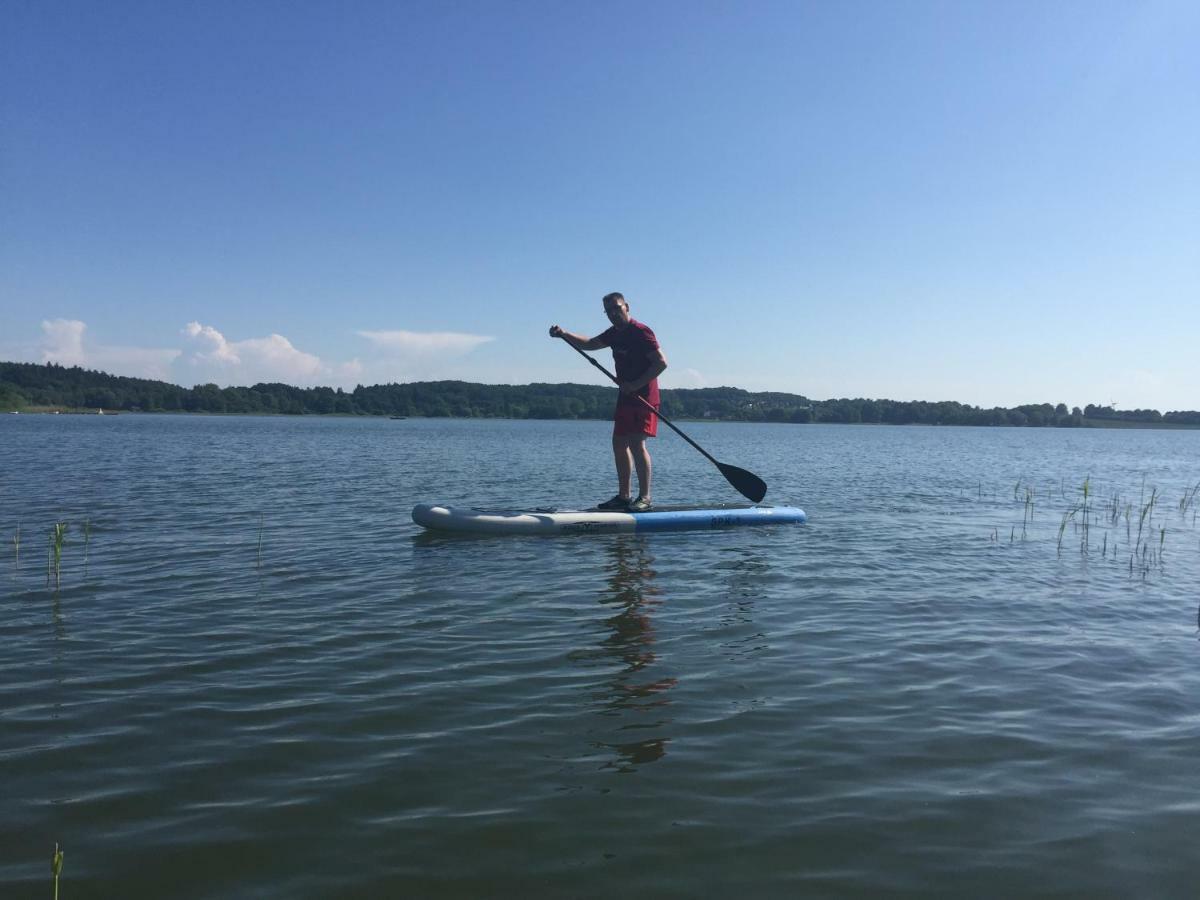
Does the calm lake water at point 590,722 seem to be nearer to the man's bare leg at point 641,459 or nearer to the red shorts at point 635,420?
the man's bare leg at point 641,459

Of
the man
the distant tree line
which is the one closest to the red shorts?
the man

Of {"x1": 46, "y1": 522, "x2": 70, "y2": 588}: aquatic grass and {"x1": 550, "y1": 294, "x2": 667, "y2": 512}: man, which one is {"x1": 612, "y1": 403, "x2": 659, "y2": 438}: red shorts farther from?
{"x1": 46, "y1": 522, "x2": 70, "y2": 588}: aquatic grass

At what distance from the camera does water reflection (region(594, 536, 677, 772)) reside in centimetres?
446

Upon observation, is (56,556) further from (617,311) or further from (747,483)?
(747,483)

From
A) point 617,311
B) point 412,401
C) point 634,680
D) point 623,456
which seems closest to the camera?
point 634,680

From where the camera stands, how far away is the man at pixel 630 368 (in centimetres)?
1150

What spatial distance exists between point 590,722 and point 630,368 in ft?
24.3

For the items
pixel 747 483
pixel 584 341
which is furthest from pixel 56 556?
pixel 747 483

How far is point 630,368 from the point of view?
38.4ft

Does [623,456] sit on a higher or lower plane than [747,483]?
higher

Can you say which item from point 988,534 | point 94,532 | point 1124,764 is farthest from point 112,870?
point 988,534

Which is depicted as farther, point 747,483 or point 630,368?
point 747,483

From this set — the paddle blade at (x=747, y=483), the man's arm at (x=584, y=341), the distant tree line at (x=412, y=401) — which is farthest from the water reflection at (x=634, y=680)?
the distant tree line at (x=412, y=401)

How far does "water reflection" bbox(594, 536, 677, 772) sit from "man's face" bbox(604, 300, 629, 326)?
3.71 m
